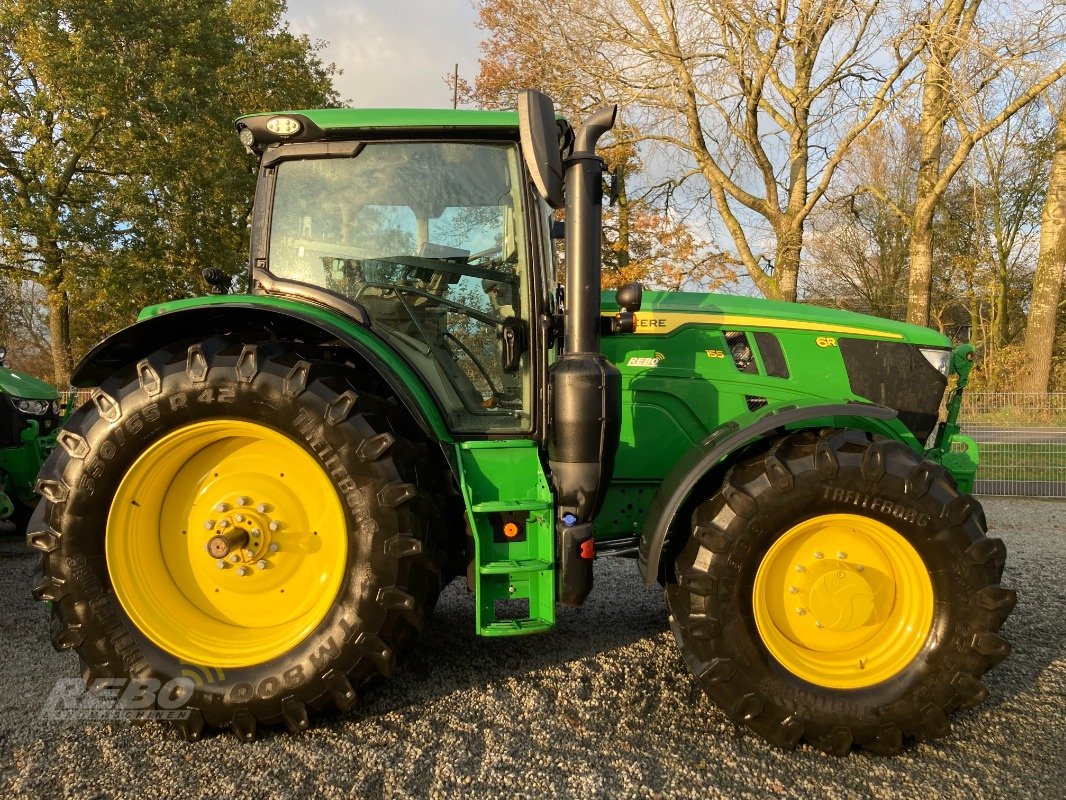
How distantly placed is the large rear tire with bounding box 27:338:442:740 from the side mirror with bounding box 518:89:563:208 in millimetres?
939

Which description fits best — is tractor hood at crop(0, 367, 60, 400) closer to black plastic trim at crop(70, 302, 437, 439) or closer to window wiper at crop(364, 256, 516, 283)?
black plastic trim at crop(70, 302, 437, 439)

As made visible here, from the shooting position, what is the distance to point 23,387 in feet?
17.3

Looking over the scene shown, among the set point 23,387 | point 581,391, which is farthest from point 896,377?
point 23,387

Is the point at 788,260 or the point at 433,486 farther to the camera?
the point at 788,260

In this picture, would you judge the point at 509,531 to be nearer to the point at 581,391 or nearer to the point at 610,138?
the point at 581,391

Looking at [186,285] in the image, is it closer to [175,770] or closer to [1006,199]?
[175,770]

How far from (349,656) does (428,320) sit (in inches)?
50.0

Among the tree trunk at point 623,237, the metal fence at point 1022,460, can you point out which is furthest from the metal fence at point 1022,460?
the tree trunk at point 623,237

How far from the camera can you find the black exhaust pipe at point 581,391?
2.39 meters

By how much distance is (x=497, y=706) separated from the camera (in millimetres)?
2539

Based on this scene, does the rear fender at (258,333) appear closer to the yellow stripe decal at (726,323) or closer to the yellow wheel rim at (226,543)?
the yellow wheel rim at (226,543)

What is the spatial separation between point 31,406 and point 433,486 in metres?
4.30

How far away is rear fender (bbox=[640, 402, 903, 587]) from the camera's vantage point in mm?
2391

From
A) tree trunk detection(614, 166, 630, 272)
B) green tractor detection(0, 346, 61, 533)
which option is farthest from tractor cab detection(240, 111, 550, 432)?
tree trunk detection(614, 166, 630, 272)
